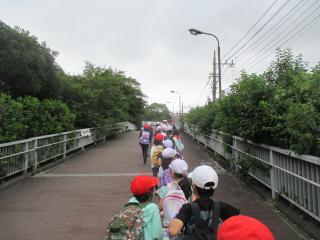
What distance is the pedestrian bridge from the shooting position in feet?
21.4

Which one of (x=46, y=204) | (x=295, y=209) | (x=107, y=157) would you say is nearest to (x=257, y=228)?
(x=295, y=209)

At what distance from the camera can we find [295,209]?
7.12 metres

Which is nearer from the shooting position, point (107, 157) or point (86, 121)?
point (107, 157)

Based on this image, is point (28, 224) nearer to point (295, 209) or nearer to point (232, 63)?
point (295, 209)

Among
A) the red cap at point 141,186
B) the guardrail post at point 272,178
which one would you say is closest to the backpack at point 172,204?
the red cap at point 141,186

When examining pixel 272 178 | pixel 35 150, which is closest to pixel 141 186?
pixel 272 178

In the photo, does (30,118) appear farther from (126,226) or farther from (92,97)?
(92,97)

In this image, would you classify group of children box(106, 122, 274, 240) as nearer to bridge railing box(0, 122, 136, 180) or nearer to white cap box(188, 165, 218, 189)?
white cap box(188, 165, 218, 189)

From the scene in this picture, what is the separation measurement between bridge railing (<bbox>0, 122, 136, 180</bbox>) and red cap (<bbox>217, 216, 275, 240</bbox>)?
8826mm

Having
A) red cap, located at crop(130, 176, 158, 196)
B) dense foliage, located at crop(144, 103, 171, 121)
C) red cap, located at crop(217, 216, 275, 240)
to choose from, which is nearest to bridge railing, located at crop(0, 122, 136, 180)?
red cap, located at crop(130, 176, 158, 196)

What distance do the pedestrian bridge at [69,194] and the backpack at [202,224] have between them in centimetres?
336

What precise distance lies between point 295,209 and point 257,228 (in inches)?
225

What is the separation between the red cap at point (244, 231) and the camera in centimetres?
190

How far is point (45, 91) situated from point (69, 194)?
633 inches
